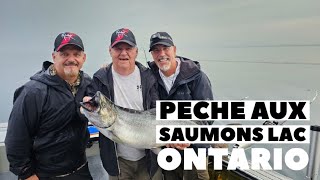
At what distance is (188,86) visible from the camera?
1.97m

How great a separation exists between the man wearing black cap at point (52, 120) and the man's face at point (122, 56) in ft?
0.71

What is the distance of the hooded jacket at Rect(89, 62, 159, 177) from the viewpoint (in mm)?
1870

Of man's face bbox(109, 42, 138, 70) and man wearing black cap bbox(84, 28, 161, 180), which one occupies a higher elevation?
man's face bbox(109, 42, 138, 70)

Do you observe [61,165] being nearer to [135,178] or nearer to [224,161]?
[135,178]

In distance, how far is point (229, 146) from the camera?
107 inches

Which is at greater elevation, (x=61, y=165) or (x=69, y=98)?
(x=69, y=98)

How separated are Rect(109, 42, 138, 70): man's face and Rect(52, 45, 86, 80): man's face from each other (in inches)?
9.3

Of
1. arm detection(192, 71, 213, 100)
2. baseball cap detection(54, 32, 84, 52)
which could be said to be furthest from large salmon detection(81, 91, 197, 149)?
baseball cap detection(54, 32, 84, 52)

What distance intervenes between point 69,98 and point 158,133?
0.64m

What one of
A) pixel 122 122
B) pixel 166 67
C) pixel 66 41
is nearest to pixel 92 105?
pixel 122 122

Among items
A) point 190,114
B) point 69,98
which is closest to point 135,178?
point 190,114

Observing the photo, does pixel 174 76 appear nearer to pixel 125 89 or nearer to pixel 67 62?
pixel 125 89

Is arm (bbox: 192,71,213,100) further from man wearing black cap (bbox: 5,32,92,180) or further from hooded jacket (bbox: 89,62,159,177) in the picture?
man wearing black cap (bbox: 5,32,92,180)

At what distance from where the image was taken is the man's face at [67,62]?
5.73 feet
